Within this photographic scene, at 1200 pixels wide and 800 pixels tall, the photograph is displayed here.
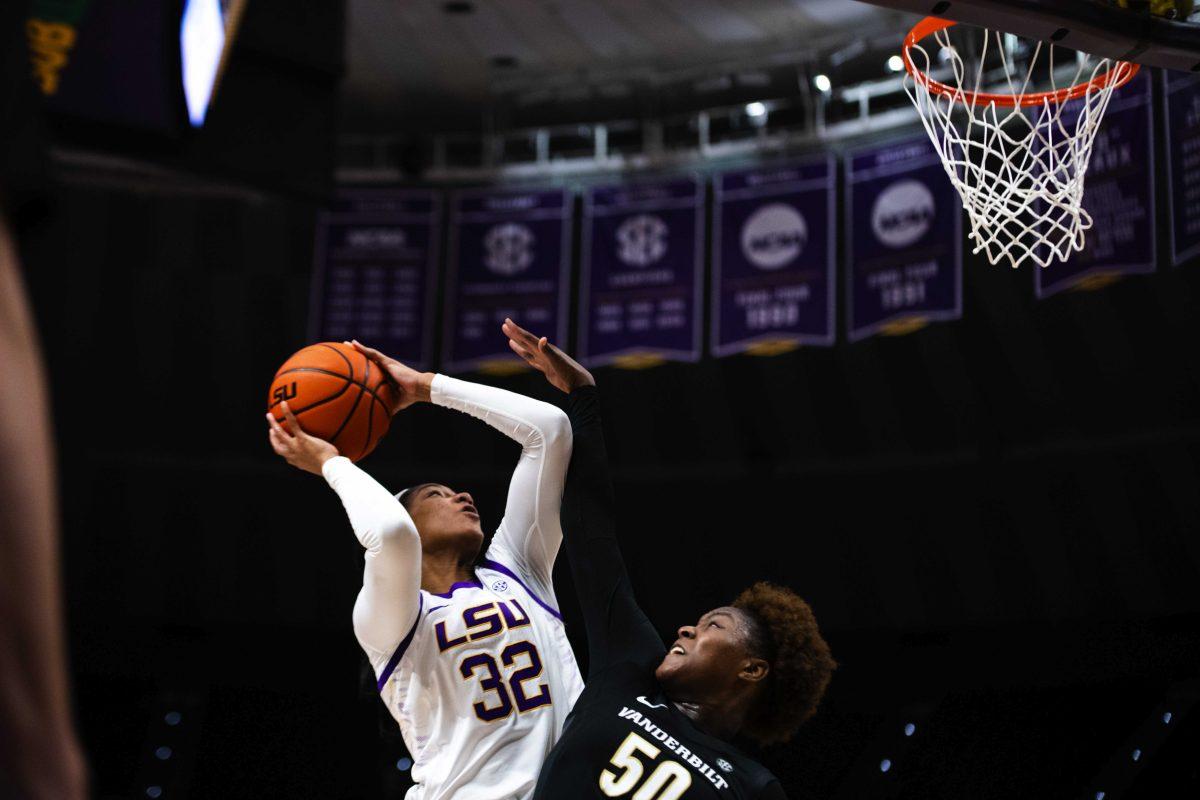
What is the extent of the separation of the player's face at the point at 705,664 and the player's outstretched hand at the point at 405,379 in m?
1.07

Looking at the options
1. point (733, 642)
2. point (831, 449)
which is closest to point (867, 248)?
point (831, 449)

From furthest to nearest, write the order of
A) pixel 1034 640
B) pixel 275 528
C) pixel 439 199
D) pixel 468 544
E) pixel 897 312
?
pixel 275 528, pixel 439 199, pixel 1034 640, pixel 897 312, pixel 468 544

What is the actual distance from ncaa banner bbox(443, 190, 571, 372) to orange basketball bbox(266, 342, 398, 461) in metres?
6.35

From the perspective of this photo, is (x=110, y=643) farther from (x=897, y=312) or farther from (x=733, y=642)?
(x=733, y=642)

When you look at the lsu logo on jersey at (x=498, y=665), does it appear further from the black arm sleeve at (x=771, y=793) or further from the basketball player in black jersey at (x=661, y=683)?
the black arm sleeve at (x=771, y=793)

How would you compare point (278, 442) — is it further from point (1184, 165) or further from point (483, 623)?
point (1184, 165)

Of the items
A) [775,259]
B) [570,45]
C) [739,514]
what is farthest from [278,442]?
[739,514]

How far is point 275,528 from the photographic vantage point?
39.6ft

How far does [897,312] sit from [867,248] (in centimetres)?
56

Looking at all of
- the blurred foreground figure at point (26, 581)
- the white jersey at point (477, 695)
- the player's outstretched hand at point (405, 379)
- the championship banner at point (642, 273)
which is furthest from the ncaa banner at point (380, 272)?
the blurred foreground figure at point (26, 581)

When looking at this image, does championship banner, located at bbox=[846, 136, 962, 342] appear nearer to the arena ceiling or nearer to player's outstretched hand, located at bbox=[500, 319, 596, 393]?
the arena ceiling

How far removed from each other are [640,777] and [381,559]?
0.83 m

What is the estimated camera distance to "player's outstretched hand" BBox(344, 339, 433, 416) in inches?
157

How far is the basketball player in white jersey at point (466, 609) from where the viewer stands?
3455mm
